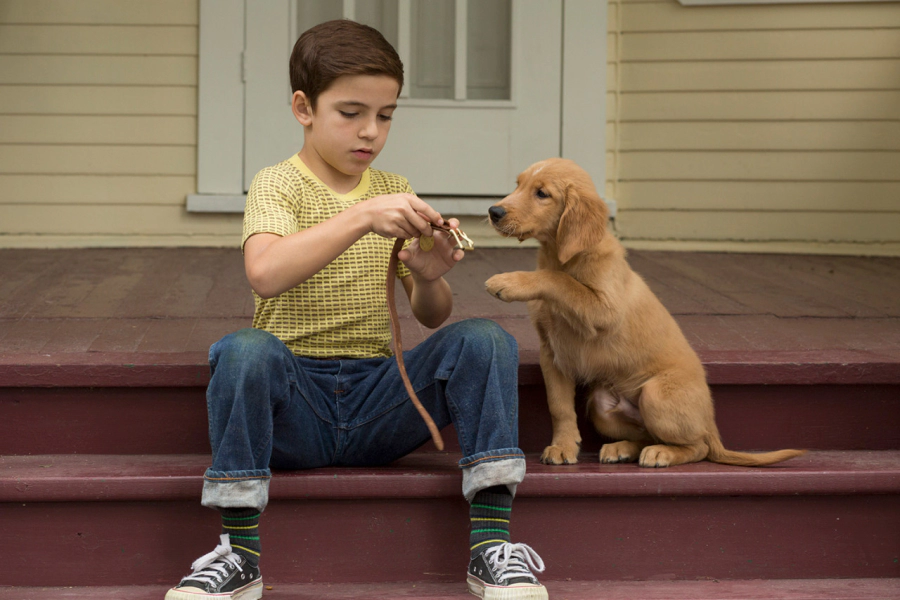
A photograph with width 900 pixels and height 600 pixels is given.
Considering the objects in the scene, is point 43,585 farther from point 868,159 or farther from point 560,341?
point 868,159

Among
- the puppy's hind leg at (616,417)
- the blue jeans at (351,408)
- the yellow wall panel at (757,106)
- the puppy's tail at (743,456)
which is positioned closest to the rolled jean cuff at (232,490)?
the blue jeans at (351,408)

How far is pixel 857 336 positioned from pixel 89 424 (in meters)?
2.16

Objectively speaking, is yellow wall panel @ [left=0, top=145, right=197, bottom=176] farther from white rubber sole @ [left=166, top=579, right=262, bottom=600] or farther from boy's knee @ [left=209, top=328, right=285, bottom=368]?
white rubber sole @ [left=166, top=579, right=262, bottom=600]

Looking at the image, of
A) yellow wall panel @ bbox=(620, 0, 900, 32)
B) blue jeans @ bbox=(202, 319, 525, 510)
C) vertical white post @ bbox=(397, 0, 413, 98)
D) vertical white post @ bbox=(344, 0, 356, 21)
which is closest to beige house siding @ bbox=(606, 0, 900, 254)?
yellow wall panel @ bbox=(620, 0, 900, 32)

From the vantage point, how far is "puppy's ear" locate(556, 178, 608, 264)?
228cm

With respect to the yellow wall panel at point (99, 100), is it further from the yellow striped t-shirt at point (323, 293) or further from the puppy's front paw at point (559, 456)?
the puppy's front paw at point (559, 456)

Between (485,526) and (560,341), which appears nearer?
(485,526)

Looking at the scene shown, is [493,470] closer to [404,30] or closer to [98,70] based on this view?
[404,30]

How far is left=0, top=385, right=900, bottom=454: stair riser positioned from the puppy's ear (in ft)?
1.31

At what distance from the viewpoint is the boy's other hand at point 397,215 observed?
1.91 meters

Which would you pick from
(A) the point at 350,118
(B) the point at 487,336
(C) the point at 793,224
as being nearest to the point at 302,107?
(A) the point at 350,118

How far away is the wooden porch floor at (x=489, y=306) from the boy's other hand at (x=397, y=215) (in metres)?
0.70

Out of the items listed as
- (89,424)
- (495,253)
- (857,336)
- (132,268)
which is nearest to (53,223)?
(132,268)

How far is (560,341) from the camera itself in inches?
93.0
